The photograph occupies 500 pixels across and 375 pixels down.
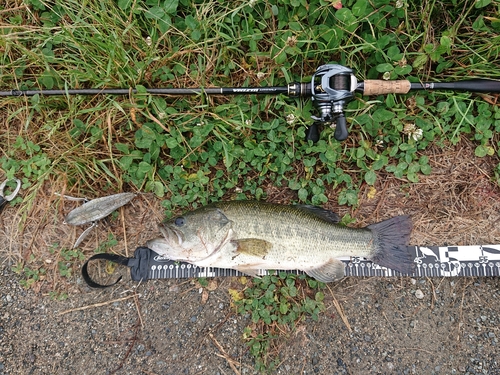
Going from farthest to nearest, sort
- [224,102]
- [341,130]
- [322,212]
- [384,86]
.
Answer: 1. [224,102]
2. [322,212]
3. [384,86]
4. [341,130]

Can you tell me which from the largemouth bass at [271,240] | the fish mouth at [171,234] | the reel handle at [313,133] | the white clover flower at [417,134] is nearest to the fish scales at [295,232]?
the largemouth bass at [271,240]

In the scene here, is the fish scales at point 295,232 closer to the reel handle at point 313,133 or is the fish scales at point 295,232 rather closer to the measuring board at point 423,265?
the measuring board at point 423,265

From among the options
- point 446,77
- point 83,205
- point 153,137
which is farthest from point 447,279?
point 83,205

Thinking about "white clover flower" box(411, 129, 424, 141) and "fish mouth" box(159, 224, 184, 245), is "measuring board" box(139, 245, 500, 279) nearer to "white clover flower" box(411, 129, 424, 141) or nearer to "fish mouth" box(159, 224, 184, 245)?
"fish mouth" box(159, 224, 184, 245)

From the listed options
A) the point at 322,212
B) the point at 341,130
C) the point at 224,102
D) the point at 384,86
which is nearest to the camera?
the point at 341,130

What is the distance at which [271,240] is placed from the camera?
2740mm

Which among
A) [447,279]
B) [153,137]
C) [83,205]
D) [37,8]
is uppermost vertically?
[37,8]

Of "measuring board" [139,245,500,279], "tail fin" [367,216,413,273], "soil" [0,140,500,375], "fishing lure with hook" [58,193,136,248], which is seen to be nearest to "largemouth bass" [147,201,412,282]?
"tail fin" [367,216,413,273]

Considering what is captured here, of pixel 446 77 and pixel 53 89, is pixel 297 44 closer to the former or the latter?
pixel 446 77

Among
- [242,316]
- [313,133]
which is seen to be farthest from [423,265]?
[242,316]

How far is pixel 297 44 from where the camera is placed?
298 cm

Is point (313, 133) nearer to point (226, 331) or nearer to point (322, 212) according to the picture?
point (322, 212)

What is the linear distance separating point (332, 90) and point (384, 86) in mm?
474

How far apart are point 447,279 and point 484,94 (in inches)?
67.7
